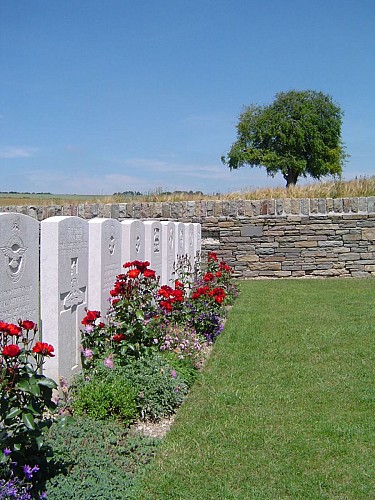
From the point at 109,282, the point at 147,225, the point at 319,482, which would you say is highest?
the point at 147,225

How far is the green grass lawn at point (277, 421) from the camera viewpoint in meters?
3.46

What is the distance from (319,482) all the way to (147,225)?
5.02 metres

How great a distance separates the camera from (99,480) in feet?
10.8

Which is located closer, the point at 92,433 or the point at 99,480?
the point at 99,480

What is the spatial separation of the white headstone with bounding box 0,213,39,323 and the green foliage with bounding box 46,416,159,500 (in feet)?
2.75

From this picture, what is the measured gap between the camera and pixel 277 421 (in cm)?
448

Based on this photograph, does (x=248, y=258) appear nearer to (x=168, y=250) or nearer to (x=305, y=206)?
(x=305, y=206)

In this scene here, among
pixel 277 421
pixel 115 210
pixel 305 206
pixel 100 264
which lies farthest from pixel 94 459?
pixel 115 210

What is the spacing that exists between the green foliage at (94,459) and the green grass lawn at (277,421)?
0.12 metres

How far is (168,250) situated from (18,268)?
18.0 ft

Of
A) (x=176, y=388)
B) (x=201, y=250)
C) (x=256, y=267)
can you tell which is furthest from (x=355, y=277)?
(x=176, y=388)

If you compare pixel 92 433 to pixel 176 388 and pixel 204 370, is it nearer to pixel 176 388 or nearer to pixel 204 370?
pixel 176 388

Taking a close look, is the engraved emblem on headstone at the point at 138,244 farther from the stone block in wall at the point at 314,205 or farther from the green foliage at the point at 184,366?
the stone block in wall at the point at 314,205

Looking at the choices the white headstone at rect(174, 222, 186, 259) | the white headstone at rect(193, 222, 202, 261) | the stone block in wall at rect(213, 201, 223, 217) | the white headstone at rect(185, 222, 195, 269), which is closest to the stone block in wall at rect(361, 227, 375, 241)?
the stone block in wall at rect(213, 201, 223, 217)
